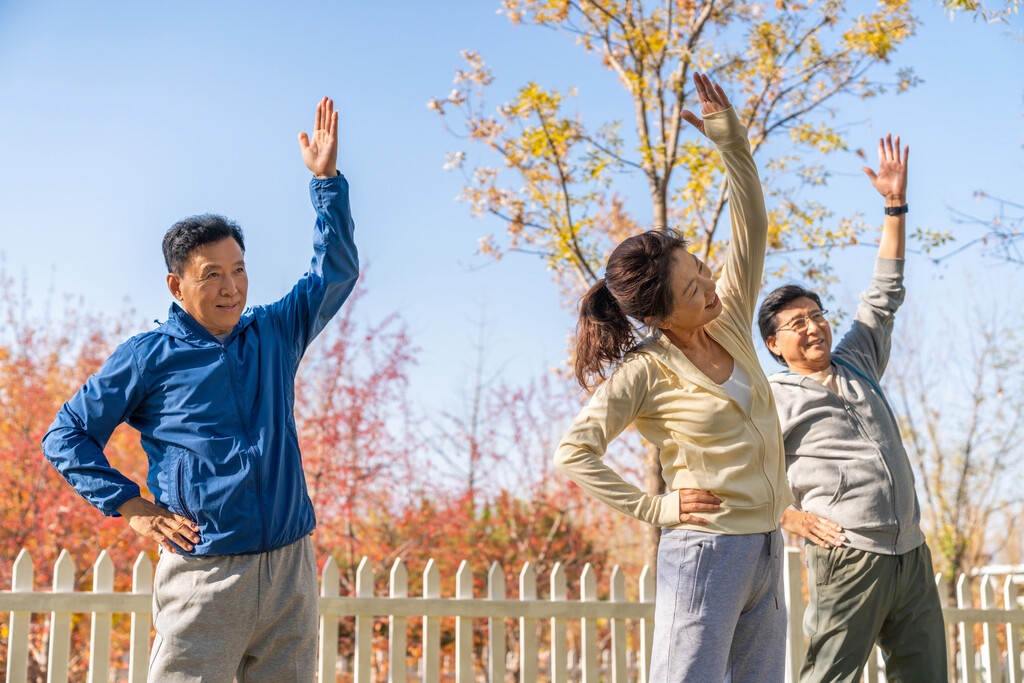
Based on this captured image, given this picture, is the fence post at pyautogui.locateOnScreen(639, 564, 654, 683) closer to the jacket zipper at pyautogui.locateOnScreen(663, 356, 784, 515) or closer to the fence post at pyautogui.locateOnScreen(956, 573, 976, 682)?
the fence post at pyautogui.locateOnScreen(956, 573, 976, 682)

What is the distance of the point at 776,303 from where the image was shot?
3.07m

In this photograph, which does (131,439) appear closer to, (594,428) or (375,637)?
(375,637)

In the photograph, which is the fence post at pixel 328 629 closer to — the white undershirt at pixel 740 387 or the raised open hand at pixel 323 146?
the raised open hand at pixel 323 146

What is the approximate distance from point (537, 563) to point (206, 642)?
22.0ft

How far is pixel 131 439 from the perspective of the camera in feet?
28.2

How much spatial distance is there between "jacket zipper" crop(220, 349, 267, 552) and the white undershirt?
115 centimetres

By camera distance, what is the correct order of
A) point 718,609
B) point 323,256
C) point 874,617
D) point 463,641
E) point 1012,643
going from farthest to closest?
point 1012,643 → point 463,641 → point 874,617 → point 323,256 → point 718,609

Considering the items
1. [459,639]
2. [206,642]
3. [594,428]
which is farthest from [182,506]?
[459,639]

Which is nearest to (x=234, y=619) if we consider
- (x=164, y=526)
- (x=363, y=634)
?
(x=164, y=526)

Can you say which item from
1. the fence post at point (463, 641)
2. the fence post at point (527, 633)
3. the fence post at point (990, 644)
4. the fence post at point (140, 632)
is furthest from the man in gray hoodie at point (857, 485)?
the fence post at point (140, 632)

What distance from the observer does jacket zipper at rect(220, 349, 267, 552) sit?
205cm

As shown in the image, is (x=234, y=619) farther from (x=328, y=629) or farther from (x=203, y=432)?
(x=328, y=629)

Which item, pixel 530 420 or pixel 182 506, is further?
pixel 530 420

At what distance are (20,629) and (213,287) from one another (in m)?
2.22
